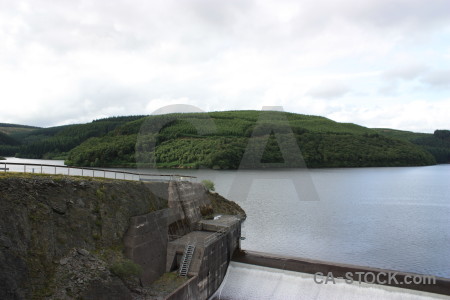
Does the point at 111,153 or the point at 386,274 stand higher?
the point at 111,153

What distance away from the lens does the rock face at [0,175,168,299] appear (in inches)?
476

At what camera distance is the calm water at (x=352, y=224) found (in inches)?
1117

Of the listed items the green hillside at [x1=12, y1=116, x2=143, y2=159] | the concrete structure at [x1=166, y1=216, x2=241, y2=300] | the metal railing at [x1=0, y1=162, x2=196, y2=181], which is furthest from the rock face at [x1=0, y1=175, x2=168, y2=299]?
the green hillside at [x1=12, y1=116, x2=143, y2=159]

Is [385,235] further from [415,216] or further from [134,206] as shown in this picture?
[134,206]

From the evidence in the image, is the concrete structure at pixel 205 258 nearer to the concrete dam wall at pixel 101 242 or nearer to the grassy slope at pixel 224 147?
the concrete dam wall at pixel 101 242

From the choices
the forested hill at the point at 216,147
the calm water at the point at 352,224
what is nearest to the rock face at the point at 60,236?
the calm water at the point at 352,224

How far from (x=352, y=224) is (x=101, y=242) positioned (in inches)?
1267

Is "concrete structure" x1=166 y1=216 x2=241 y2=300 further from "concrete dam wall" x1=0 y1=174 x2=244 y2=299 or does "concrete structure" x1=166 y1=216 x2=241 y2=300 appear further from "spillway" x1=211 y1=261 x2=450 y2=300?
"spillway" x1=211 y1=261 x2=450 y2=300

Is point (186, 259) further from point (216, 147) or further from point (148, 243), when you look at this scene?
point (216, 147)

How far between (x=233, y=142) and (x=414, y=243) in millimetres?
79806

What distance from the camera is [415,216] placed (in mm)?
43531

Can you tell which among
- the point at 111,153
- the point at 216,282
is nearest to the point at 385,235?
the point at 216,282

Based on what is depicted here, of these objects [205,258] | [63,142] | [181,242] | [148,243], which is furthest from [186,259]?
[63,142]

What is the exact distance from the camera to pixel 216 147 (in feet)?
342
